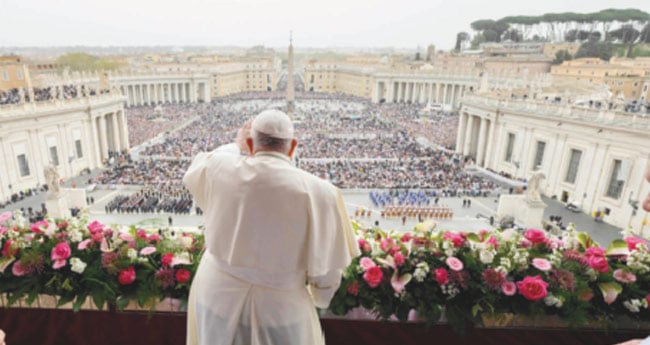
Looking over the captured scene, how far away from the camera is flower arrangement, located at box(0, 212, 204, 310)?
11.4 feet

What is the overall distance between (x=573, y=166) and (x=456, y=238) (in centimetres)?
2265

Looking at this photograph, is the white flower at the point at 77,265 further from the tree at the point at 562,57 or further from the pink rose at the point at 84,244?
the tree at the point at 562,57

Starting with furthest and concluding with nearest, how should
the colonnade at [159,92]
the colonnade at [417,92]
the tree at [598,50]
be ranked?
the colonnade at [417,92], the tree at [598,50], the colonnade at [159,92]

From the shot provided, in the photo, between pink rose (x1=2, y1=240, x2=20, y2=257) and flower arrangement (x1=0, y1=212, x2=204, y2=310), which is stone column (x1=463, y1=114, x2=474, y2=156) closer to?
flower arrangement (x1=0, y1=212, x2=204, y2=310)

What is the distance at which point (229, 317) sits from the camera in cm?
233

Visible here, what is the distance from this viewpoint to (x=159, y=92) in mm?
68625

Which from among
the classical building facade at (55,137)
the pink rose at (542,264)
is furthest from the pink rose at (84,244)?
the classical building facade at (55,137)

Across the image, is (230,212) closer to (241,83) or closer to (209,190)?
(209,190)

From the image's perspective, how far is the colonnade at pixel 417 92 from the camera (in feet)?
226

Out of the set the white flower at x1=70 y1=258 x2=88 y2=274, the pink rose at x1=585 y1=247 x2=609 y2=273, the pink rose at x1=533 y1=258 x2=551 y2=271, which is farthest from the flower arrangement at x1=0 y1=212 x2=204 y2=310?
the pink rose at x1=585 y1=247 x2=609 y2=273

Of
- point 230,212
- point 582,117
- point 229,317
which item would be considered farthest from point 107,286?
point 582,117

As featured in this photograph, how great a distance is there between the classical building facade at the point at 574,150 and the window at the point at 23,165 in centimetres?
2920

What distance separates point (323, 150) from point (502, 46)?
76196 millimetres

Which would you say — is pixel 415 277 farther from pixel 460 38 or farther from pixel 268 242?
pixel 460 38
